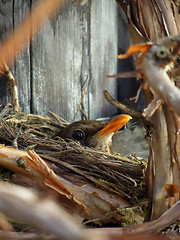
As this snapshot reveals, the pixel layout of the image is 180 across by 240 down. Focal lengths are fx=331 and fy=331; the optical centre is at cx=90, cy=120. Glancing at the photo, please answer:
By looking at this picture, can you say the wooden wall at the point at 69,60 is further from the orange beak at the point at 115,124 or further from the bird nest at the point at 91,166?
the bird nest at the point at 91,166

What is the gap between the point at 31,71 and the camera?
2.78 m

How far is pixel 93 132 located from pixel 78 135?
0.13 meters

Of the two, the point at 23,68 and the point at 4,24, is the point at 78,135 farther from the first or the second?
the point at 4,24

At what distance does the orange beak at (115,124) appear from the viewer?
8.54 ft

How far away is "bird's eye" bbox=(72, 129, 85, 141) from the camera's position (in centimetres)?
275

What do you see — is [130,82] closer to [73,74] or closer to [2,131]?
[73,74]

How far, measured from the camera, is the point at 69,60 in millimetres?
3068

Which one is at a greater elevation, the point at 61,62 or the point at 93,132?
the point at 61,62

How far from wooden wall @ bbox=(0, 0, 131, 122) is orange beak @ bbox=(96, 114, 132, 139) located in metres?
0.46

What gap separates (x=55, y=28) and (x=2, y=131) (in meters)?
1.15

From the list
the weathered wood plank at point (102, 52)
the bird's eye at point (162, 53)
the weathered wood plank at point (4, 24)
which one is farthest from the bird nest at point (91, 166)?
the weathered wood plank at point (102, 52)

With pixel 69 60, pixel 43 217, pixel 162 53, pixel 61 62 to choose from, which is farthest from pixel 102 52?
pixel 43 217

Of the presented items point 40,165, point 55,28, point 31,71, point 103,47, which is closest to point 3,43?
point 31,71

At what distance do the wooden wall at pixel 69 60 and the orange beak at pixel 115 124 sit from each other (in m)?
0.46
